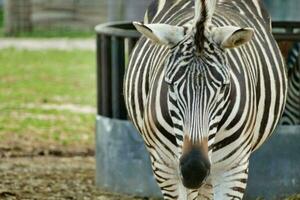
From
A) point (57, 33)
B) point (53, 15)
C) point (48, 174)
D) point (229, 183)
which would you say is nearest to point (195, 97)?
point (229, 183)

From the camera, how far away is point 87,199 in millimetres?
9086

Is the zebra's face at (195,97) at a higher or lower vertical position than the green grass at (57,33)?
higher

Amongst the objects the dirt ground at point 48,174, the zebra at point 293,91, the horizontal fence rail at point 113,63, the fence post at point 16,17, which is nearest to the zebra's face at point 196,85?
the horizontal fence rail at point 113,63

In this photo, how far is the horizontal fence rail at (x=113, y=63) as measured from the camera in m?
9.10

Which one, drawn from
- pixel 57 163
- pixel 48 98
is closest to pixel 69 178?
pixel 57 163

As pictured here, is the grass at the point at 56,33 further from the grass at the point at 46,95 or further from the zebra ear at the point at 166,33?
the zebra ear at the point at 166,33

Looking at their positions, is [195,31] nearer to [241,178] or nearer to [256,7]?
[241,178]

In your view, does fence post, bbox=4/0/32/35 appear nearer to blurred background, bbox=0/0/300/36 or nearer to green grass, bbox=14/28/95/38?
blurred background, bbox=0/0/300/36

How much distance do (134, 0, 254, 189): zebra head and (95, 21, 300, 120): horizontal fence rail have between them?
3328 millimetres

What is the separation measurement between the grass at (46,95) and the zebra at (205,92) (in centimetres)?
558

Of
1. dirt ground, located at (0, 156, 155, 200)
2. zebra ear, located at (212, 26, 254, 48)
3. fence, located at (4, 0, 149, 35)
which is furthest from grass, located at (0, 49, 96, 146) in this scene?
zebra ear, located at (212, 26, 254, 48)

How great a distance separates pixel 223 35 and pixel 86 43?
19.2 m

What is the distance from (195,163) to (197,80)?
1.40ft

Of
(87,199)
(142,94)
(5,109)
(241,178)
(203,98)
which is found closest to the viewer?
(203,98)
